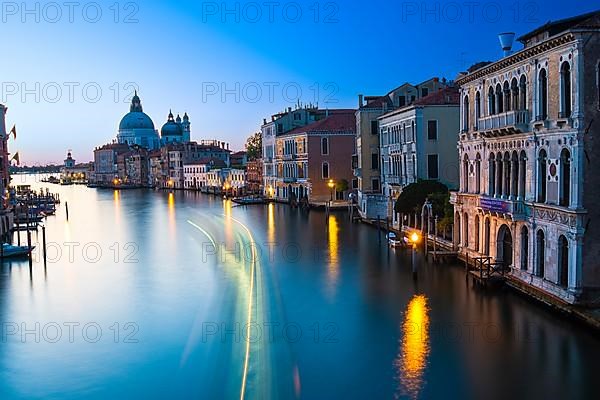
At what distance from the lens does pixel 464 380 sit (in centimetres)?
1038

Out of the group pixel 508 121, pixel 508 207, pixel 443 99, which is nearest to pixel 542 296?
pixel 508 207

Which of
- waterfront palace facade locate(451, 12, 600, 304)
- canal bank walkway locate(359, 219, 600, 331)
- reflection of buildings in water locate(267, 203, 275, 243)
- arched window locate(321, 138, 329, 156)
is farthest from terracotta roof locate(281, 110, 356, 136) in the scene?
waterfront palace facade locate(451, 12, 600, 304)

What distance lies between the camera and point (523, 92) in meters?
15.2

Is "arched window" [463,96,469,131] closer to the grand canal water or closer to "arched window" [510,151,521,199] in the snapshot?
"arched window" [510,151,521,199]

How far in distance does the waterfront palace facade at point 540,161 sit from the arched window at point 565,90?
0.07ft

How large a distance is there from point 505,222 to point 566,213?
3094 millimetres

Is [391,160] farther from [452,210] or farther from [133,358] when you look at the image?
[133,358]

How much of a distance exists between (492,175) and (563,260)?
4.24 meters

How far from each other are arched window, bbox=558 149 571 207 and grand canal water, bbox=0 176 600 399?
7.61ft

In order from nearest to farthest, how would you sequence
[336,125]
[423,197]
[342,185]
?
[423,197] < [342,185] < [336,125]

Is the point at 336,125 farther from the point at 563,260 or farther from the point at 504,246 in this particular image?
the point at 563,260

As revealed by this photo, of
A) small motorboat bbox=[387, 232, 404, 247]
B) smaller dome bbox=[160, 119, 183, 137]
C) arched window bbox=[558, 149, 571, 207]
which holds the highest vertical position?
smaller dome bbox=[160, 119, 183, 137]

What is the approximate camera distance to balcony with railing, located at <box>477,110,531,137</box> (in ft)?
48.6

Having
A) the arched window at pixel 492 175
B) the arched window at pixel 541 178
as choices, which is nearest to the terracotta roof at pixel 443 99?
the arched window at pixel 492 175
